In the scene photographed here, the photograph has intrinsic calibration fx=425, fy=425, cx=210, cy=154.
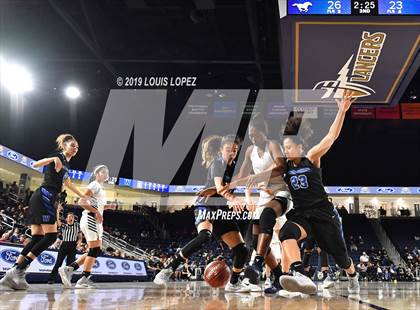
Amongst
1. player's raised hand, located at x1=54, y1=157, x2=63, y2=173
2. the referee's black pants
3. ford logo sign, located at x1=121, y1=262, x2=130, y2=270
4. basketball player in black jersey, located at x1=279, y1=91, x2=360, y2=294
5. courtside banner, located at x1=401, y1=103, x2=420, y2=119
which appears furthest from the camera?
courtside banner, located at x1=401, y1=103, x2=420, y2=119

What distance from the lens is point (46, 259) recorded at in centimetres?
702

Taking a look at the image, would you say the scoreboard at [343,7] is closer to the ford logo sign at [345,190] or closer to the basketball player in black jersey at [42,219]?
the basketball player in black jersey at [42,219]

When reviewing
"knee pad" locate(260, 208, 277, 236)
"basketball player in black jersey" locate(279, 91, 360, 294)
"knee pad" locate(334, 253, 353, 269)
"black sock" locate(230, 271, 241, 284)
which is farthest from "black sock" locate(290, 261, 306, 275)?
"black sock" locate(230, 271, 241, 284)

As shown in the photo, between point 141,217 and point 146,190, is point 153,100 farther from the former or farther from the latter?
point 146,190

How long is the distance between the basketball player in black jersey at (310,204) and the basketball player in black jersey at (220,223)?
690 millimetres

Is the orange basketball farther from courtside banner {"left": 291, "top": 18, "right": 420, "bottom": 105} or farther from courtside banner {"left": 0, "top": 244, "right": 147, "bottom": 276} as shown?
courtside banner {"left": 0, "top": 244, "right": 147, "bottom": 276}

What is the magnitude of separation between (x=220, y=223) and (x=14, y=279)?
6.92 ft

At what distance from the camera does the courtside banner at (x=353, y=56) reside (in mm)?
5375

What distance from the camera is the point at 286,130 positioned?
3.78 metres

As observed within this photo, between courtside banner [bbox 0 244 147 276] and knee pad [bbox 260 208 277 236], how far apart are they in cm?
398

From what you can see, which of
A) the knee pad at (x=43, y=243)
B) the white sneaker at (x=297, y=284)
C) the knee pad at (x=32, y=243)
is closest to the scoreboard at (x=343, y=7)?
the white sneaker at (x=297, y=284)

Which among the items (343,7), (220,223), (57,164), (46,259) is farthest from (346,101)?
(46,259)

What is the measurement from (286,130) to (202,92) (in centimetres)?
921

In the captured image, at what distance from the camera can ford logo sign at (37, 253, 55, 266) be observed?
6.84m
